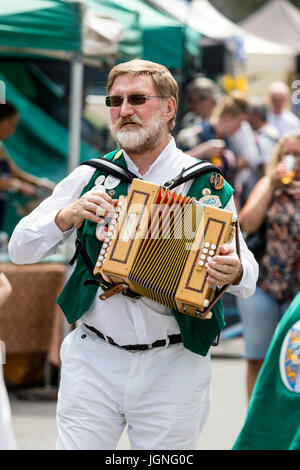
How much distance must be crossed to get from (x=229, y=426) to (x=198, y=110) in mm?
5082

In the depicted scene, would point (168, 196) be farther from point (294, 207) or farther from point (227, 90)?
point (227, 90)

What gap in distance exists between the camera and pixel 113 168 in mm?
3576

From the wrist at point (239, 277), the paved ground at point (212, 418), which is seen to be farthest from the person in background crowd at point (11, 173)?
the wrist at point (239, 277)

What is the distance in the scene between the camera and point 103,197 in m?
3.39

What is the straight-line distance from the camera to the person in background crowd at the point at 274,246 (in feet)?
18.0

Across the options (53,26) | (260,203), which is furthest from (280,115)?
(260,203)

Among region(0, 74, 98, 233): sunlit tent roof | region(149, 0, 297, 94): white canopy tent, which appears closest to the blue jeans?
region(0, 74, 98, 233): sunlit tent roof

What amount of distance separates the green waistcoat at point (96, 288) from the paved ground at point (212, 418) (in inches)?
96.1

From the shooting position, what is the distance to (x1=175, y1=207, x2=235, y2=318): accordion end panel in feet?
10.9

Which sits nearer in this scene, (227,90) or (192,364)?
(192,364)

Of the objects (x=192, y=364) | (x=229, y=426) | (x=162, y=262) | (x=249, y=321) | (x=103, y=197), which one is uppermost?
(x=103, y=197)

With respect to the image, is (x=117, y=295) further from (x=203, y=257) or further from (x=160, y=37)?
(x=160, y=37)

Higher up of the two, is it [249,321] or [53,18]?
[53,18]
